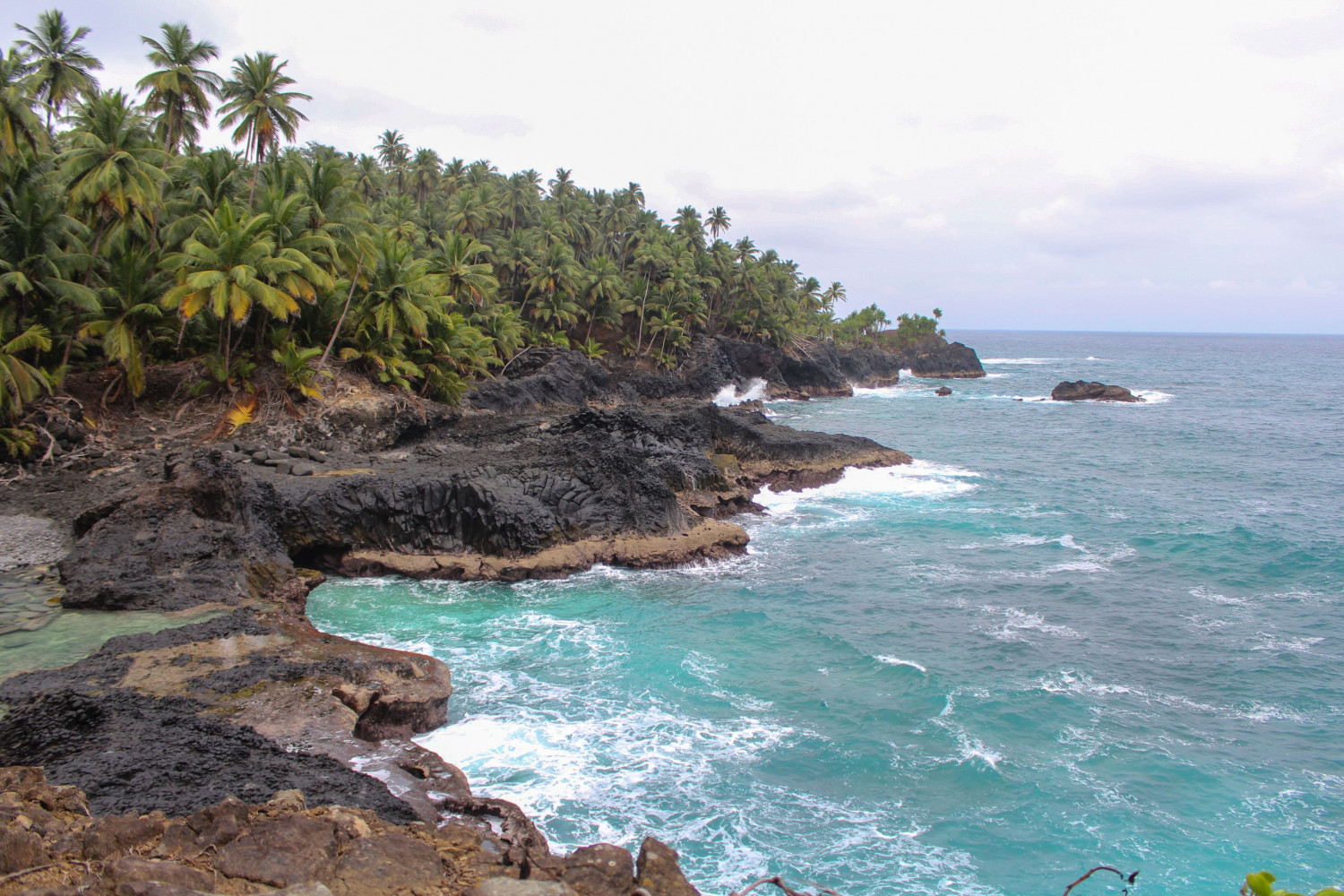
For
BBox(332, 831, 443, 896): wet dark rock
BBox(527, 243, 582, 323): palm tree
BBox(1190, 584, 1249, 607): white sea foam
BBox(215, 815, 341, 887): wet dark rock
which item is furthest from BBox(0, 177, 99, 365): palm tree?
BBox(1190, 584, 1249, 607): white sea foam

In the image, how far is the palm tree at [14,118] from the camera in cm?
2470

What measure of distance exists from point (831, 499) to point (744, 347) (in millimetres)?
42258

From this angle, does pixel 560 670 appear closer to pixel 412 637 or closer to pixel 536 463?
pixel 412 637

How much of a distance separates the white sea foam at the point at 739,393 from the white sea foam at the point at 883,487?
28.0m

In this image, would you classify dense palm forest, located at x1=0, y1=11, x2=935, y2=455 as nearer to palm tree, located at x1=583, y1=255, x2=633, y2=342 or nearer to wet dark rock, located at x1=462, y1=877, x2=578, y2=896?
palm tree, located at x1=583, y1=255, x2=633, y2=342

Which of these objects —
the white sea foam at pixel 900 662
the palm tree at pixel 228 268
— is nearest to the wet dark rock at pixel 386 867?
the white sea foam at pixel 900 662

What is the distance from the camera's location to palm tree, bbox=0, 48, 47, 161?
24.7m

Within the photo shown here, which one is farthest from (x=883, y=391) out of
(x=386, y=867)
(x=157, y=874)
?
(x=157, y=874)

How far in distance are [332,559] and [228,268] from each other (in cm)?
1298

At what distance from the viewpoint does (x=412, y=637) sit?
62.1 feet

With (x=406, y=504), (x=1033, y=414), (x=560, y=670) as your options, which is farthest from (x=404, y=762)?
(x=1033, y=414)

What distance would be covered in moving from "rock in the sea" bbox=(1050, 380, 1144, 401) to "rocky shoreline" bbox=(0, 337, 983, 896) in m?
45.8

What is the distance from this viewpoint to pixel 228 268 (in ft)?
94.2

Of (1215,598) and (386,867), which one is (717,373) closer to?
(1215,598)
